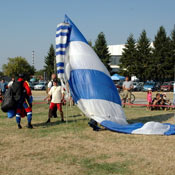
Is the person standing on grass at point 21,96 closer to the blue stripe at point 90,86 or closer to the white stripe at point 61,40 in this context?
the blue stripe at point 90,86

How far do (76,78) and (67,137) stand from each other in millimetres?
2256

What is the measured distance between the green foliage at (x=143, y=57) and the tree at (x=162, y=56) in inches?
42.2

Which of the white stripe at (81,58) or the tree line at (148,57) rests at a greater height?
the tree line at (148,57)

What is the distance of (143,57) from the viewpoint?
56562 mm

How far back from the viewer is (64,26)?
34.4ft

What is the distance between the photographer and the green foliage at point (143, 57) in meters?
56.0

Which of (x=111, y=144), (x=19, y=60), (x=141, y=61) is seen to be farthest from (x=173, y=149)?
(x=19, y=60)

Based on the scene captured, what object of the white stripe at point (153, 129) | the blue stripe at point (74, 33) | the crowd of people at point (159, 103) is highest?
the blue stripe at point (74, 33)

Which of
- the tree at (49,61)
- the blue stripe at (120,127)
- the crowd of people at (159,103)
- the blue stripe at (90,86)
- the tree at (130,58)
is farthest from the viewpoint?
the tree at (49,61)

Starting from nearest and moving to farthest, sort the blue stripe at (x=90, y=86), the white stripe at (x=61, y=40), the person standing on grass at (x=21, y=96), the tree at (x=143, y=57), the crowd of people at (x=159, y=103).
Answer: the person standing on grass at (x=21, y=96), the blue stripe at (x=90, y=86), the white stripe at (x=61, y=40), the crowd of people at (x=159, y=103), the tree at (x=143, y=57)

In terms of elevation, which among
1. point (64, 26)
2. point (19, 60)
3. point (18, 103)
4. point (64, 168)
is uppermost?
point (19, 60)

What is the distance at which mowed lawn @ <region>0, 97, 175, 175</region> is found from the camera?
594 centimetres

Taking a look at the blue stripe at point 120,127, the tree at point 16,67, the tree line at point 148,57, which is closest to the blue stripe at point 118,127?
the blue stripe at point 120,127

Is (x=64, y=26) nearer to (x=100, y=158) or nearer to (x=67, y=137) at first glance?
(x=67, y=137)
